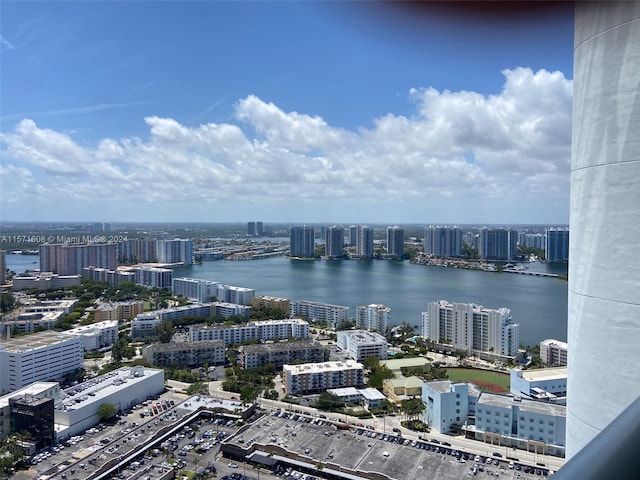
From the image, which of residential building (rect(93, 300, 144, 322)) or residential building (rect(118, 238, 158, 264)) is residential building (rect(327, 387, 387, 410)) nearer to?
residential building (rect(93, 300, 144, 322))

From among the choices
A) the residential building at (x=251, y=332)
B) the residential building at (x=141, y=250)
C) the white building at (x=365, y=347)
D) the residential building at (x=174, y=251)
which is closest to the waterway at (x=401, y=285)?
the residential building at (x=174, y=251)

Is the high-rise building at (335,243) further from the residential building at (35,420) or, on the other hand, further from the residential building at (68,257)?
the residential building at (35,420)

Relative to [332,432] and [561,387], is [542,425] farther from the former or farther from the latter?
[332,432]

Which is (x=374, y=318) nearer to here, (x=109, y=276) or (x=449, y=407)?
(x=449, y=407)

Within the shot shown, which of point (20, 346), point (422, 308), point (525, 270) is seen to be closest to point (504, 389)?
point (422, 308)

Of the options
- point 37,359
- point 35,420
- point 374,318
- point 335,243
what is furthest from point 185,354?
point 335,243

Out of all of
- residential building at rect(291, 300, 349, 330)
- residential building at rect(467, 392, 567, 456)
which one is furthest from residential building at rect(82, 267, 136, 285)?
residential building at rect(467, 392, 567, 456)

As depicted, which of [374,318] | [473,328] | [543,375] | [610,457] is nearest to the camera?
[610,457]
